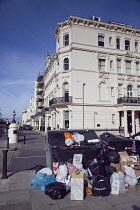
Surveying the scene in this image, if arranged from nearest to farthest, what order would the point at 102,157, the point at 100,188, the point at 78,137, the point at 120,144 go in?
the point at 100,188 < the point at 102,157 < the point at 78,137 < the point at 120,144

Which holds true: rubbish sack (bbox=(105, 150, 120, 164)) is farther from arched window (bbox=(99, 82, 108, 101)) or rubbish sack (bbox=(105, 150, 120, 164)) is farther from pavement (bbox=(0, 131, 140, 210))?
arched window (bbox=(99, 82, 108, 101))

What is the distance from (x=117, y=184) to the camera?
451 centimetres

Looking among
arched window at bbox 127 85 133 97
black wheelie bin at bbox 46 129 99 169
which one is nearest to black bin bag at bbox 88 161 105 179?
black wheelie bin at bbox 46 129 99 169

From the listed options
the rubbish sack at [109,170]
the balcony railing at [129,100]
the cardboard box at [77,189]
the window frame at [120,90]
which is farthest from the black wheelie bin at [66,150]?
the window frame at [120,90]

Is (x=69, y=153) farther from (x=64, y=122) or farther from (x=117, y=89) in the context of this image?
(x=117, y=89)

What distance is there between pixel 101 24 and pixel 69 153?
76.6 feet

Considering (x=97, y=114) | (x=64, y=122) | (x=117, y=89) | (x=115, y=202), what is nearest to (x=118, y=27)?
(x=117, y=89)

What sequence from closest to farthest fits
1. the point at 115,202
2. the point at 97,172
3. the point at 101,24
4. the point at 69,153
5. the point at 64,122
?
the point at 115,202 < the point at 97,172 < the point at 69,153 < the point at 64,122 < the point at 101,24

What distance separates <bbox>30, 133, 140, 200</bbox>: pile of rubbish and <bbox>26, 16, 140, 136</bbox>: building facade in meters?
16.0

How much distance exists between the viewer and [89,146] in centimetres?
591

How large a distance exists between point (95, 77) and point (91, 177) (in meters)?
19.7

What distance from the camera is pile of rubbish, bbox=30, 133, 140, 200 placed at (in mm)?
4258

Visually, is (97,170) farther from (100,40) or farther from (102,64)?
(100,40)

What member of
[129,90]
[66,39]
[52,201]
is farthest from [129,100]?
[52,201]
